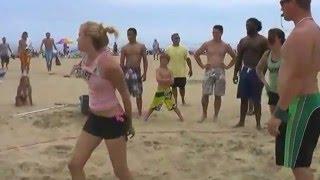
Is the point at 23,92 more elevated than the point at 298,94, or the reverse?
the point at 298,94

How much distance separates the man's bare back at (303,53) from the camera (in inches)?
156

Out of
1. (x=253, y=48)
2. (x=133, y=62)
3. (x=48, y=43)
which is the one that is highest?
(x=253, y=48)

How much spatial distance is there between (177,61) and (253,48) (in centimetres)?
271

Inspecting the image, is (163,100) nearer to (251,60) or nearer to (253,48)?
(251,60)

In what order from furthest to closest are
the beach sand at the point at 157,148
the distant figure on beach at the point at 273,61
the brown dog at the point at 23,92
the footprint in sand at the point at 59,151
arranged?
the brown dog at the point at 23,92, the distant figure on beach at the point at 273,61, the footprint in sand at the point at 59,151, the beach sand at the point at 157,148

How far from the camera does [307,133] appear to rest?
418cm

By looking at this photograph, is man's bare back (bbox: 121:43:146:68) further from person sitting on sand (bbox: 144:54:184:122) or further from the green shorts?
Answer: the green shorts

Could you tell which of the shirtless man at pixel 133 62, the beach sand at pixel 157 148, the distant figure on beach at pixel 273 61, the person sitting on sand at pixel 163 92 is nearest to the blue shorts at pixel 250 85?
the beach sand at pixel 157 148

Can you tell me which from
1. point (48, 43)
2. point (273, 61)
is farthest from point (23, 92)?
point (48, 43)

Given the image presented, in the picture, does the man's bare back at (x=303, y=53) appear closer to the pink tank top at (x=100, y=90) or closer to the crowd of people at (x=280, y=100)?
the crowd of people at (x=280, y=100)

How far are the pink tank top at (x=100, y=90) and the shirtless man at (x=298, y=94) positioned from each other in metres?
1.36

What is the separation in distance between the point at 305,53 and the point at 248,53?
556 centimetres

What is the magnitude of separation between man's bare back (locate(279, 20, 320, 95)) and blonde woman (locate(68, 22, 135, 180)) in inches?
55.6

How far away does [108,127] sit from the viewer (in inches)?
195
